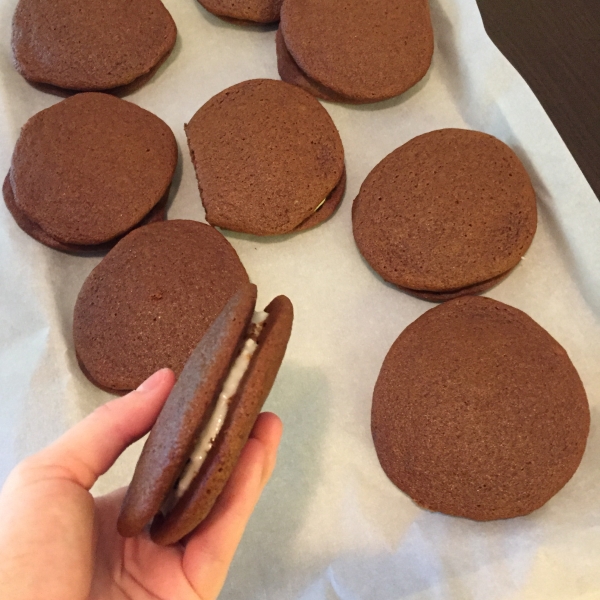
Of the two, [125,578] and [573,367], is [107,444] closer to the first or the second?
[125,578]

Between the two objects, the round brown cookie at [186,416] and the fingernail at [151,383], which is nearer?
the round brown cookie at [186,416]

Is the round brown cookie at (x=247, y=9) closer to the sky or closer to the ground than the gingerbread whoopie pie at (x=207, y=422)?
closer to the sky

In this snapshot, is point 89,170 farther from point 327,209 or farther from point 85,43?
point 327,209

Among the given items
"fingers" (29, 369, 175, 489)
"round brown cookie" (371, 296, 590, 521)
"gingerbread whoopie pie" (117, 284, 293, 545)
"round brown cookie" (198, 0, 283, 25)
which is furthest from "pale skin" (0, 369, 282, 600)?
"round brown cookie" (198, 0, 283, 25)

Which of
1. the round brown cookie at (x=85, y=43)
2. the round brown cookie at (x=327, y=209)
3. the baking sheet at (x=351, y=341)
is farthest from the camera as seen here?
the round brown cookie at (x=85, y=43)

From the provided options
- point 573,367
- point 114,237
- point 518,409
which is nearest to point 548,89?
point 573,367

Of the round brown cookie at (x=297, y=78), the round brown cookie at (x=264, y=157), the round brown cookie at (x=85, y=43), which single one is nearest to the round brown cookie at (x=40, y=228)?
the round brown cookie at (x=264, y=157)

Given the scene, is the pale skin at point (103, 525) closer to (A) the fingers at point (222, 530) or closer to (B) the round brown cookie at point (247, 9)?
(A) the fingers at point (222, 530)

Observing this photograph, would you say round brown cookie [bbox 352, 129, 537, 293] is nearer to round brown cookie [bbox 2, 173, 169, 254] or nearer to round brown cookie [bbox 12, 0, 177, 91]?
round brown cookie [bbox 2, 173, 169, 254]
